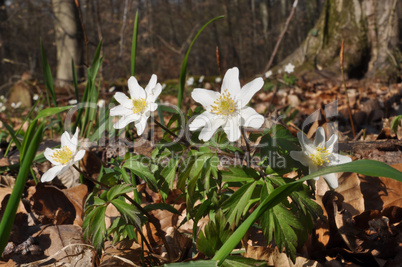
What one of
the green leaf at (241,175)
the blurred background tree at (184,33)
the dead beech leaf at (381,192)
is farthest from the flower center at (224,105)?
the blurred background tree at (184,33)

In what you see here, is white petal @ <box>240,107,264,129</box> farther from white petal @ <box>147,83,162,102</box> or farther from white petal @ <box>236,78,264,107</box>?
white petal @ <box>147,83,162,102</box>

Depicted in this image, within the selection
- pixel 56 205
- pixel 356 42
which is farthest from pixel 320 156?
pixel 356 42

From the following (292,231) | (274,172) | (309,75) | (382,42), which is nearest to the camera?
(292,231)

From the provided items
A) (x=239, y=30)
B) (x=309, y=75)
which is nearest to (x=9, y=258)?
(x=309, y=75)

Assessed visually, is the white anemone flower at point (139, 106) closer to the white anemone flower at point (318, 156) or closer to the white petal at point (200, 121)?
the white petal at point (200, 121)

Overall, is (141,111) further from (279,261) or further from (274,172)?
(279,261)

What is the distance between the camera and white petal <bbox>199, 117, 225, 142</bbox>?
3.41 ft

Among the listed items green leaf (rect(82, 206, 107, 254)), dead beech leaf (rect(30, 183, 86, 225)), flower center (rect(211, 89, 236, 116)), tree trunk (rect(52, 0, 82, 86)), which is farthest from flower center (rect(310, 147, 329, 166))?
tree trunk (rect(52, 0, 82, 86))

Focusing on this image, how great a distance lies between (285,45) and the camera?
18469 mm

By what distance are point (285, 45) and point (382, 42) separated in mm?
13668

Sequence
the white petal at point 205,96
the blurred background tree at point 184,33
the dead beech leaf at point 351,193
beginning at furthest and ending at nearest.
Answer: the blurred background tree at point 184,33, the dead beech leaf at point 351,193, the white petal at point 205,96

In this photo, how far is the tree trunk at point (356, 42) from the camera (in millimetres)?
5176

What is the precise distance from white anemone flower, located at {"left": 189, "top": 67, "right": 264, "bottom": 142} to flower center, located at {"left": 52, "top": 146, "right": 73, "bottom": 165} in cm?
50

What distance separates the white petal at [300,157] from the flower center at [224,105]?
242 millimetres
